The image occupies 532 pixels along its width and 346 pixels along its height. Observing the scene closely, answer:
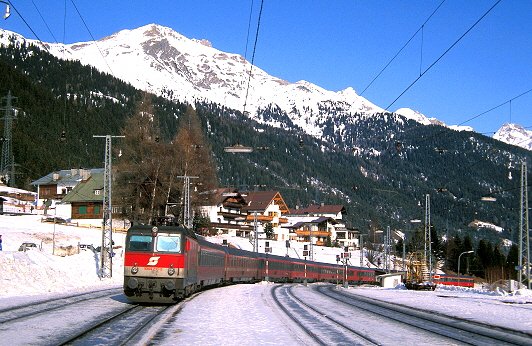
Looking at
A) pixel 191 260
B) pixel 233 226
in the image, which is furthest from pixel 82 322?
pixel 233 226

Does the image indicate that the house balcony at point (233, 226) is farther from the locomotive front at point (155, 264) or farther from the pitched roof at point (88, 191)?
the locomotive front at point (155, 264)

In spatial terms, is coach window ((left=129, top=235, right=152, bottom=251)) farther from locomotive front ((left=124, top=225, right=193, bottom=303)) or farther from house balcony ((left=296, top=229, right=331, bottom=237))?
house balcony ((left=296, top=229, right=331, bottom=237))

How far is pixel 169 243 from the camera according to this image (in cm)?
2438

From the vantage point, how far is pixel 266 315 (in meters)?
20.5

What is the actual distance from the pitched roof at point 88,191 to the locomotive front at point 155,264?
69037 millimetres

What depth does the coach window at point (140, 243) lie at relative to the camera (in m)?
24.2

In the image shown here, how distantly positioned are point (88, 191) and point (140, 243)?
7371cm

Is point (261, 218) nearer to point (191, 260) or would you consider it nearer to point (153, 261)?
point (191, 260)

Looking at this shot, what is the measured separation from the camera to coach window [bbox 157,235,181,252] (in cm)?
2422

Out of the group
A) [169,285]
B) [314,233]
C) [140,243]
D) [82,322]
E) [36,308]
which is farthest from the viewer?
[314,233]

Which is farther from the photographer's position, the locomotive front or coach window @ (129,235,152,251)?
coach window @ (129,235,152,251)

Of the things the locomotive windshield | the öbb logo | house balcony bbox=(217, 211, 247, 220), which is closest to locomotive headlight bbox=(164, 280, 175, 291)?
the öbb logo

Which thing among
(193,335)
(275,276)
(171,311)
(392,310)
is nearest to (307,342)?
(193,335)

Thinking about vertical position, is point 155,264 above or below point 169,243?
below
